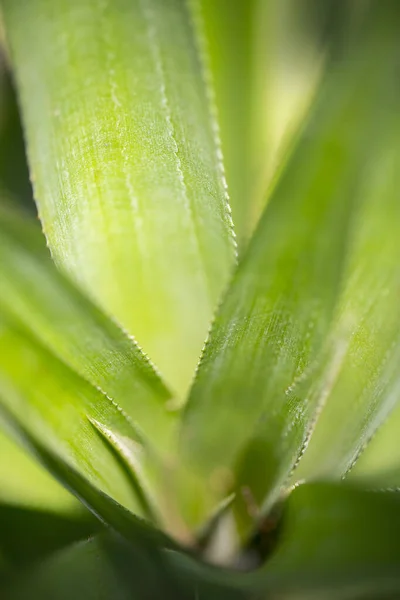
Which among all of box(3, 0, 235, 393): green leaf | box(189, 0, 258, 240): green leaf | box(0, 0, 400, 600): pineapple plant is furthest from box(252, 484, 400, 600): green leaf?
box(189, 0, 258, 240): green leaf

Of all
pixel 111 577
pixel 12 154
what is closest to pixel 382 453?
pixel 111 577

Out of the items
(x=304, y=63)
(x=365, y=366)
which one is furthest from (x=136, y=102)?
(x=304, y=63)

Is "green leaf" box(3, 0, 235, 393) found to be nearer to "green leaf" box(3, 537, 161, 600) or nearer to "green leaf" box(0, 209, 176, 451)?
"green leaf" box(0, 209, 176, 451)

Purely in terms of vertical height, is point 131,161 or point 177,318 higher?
point 131,161

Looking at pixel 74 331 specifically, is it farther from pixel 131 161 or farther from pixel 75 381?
pixel 131 161

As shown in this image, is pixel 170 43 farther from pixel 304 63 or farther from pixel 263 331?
pixel 304 63

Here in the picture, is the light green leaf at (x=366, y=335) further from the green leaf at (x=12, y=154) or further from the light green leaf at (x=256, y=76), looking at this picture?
the green leaf at (x=12, y=154)

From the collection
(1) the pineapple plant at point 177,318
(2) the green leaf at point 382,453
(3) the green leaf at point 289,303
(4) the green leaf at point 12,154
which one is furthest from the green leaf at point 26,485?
(4) the green leaf at point 12,154
